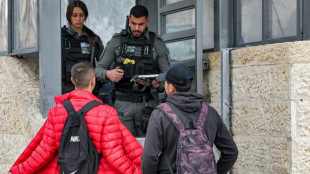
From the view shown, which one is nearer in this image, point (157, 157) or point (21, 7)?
point (157, 157)

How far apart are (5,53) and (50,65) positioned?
1.34m

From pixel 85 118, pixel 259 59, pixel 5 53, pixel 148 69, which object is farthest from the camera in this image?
pixel 5 53

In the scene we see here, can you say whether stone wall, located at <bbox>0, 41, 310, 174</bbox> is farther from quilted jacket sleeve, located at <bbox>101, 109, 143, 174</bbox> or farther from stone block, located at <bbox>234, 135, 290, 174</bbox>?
quilted jacket sleeve, located at <bbox>101, 109, 143, 174</bbox>

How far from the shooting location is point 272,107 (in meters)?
4.86

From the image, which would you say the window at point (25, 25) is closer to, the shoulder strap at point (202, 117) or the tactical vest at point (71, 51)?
the tactical vest at point (71, 51)

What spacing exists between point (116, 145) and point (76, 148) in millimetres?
289

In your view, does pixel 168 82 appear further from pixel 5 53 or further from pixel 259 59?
pixel 5 53

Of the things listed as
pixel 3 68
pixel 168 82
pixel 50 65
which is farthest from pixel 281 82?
pixel 3 68

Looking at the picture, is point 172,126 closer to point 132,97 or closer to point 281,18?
point 281,18

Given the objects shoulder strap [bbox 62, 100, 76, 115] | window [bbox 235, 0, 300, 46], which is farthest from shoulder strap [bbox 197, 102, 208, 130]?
window [bbox 235, 0, 300, 46]

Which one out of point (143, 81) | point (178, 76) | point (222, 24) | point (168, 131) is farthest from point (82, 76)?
point (222, 24)

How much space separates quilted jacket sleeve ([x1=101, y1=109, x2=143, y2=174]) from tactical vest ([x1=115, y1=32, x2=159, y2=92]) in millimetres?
1805

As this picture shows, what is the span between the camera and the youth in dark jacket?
3266 mm

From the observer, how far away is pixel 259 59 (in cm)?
508
